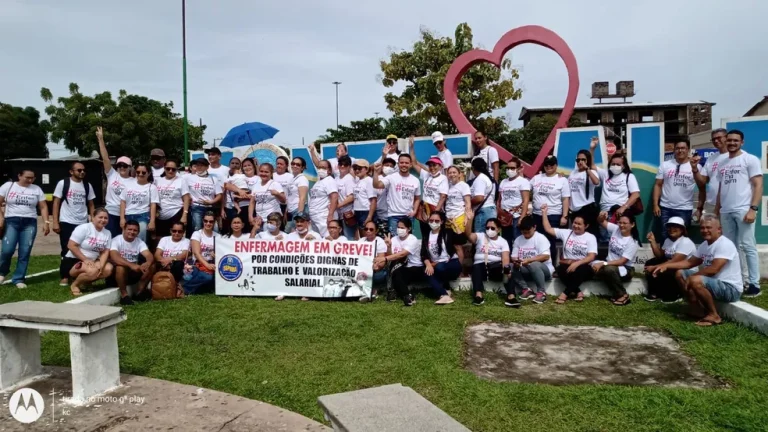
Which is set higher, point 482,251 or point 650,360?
point 482,251

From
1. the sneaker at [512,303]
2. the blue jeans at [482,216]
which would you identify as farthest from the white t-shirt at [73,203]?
the sneaker at [512,303]

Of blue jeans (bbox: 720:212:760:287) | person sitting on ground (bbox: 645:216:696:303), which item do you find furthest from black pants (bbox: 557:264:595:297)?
blue jeans (bbox: 720:212:760:287)

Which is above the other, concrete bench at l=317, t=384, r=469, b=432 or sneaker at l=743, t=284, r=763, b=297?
concrete bench at l=317, t=384, r=469, b=432

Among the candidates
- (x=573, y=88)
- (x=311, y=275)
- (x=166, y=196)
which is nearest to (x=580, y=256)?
(x=311, y=275)

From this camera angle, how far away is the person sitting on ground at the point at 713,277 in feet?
18.3

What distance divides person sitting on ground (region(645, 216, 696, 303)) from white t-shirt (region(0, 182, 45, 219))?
8356 mm

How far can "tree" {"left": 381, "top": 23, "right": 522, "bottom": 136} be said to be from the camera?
1984 cm

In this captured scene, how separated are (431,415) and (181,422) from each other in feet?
5.63

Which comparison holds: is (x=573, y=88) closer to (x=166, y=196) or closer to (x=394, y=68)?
(x=166, y=196)

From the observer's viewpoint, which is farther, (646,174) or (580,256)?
(646,174)

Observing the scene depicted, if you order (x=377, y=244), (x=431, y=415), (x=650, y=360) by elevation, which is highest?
(x=377, y=244)

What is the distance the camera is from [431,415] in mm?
2691

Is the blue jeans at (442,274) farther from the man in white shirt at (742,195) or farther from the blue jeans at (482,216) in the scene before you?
the man in white shirt at (742,195)

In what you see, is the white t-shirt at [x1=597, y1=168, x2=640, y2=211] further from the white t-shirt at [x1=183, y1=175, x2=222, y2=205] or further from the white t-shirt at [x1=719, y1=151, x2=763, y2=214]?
the white t-shirt at [x1=183, y1=175, x2=222, y2=205]
